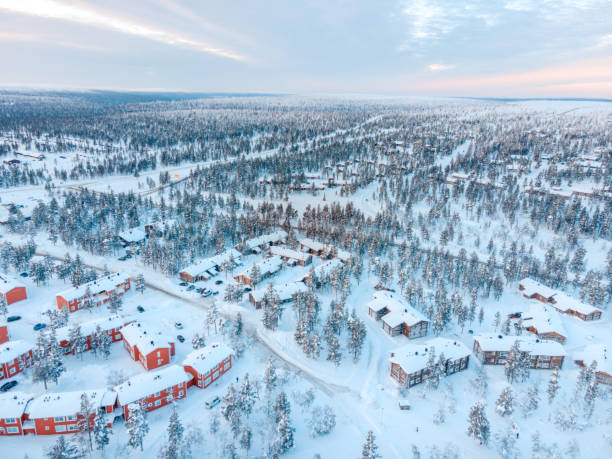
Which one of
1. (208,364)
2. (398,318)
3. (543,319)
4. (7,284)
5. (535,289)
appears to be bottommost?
(535,289)

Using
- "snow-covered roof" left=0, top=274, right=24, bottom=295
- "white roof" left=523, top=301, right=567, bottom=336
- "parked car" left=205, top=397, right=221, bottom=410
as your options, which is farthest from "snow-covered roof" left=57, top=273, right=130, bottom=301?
"white roof" left=523, top=301, right=567, bottom=336

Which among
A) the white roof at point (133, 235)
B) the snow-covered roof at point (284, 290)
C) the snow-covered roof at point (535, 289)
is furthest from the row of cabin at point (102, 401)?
the snow-covered roof at point (535, 289)

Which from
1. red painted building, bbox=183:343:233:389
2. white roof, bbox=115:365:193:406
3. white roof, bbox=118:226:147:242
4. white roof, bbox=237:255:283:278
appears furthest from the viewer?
white roof, bbox=118:226:147:242

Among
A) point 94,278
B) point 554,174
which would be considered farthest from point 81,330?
point 554,174

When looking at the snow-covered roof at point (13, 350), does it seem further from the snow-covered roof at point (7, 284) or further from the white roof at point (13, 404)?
the snow-covered roof at point (7, 284)

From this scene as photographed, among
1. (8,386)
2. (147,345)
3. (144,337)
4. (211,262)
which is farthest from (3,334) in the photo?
(211,262)

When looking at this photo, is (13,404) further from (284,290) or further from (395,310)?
(395,310)

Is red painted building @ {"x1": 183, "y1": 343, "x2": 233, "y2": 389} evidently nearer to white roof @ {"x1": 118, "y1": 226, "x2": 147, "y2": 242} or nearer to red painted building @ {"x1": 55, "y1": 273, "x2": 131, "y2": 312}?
red painted building @ {"x1": 55, "y1": 273, "x2": 131, "y2": 312}
